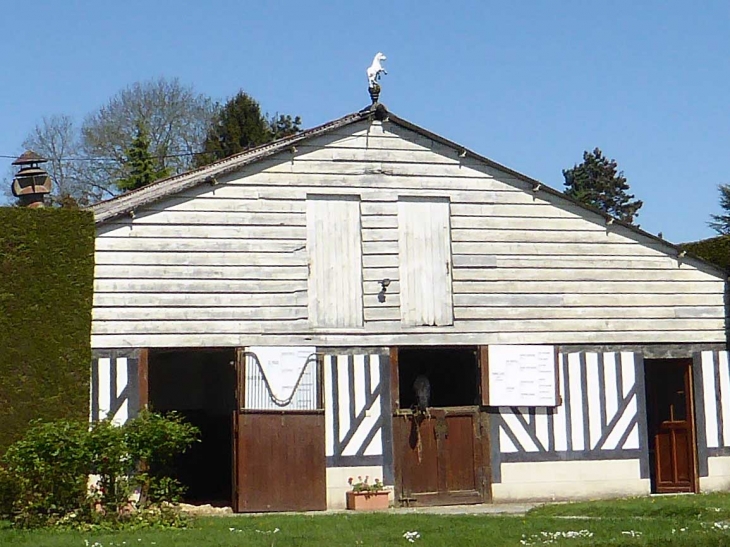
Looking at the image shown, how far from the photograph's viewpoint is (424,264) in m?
18.4

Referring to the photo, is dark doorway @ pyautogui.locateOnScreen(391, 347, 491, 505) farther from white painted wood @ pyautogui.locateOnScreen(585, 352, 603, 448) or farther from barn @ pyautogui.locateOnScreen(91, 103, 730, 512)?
white painted wood @ pyautogui.locateOnScreen(585, 352, 603, 448)

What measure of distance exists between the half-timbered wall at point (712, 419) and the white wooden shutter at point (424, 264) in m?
→ 4.37

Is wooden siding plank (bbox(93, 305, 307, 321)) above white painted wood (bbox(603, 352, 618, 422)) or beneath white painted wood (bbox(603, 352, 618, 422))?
above

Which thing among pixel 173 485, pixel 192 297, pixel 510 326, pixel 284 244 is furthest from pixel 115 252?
pixel 510 326

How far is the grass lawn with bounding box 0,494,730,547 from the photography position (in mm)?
12289

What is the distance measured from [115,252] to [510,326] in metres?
6.13

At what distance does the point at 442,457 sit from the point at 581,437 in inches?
89.6

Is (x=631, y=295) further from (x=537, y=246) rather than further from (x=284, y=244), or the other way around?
(x=284, y=244)

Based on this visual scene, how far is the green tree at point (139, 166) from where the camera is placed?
39.4 m

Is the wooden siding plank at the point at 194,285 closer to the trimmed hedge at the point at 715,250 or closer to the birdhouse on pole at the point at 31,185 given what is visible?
the birdhouse on pole at the point at 31,185

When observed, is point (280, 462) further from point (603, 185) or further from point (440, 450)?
point (603, 185)

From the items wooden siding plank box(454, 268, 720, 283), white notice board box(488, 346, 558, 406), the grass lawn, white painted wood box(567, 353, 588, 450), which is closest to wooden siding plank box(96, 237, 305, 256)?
wooden siding plank box(454, 268, 720, 283)

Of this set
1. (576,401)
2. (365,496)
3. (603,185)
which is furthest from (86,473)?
(603,185)

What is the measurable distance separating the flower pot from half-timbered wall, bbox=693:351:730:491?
5.36m
